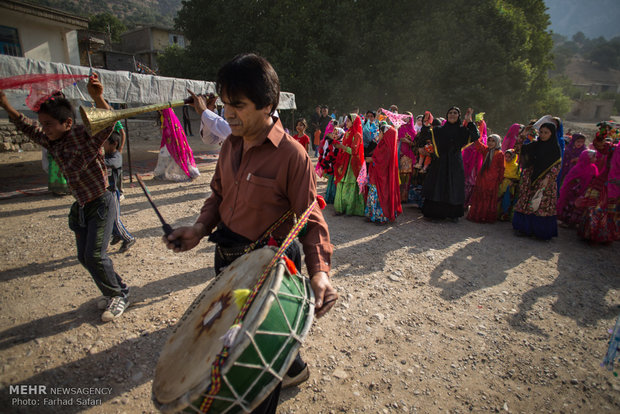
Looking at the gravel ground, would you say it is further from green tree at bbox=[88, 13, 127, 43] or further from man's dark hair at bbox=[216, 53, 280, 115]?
green tree at bbox=[88, 13, 127, 43]

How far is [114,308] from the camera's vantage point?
301 cm

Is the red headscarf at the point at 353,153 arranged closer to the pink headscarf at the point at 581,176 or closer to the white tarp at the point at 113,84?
the pink headscarf at the point at 581,176

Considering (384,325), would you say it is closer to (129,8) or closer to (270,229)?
(270,229)

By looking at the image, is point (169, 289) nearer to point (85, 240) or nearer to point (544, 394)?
point (85, 240)

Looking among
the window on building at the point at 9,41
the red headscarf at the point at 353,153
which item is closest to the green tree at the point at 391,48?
the window on building at the point at 9,41

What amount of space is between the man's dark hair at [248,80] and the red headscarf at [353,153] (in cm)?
445

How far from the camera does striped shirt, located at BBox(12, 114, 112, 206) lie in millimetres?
2652

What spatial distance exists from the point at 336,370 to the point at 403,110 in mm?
19491

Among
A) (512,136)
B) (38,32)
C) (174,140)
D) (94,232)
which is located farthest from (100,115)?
(38,32)

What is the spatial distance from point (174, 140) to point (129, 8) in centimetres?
8661

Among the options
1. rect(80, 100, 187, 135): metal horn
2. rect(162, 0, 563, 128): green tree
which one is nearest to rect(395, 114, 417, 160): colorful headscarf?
rect(80, 100, 187, 135): metal horn

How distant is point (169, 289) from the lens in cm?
353

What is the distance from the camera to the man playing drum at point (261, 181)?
148 cm

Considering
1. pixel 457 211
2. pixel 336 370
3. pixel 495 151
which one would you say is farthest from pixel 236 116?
pixel 495 151
